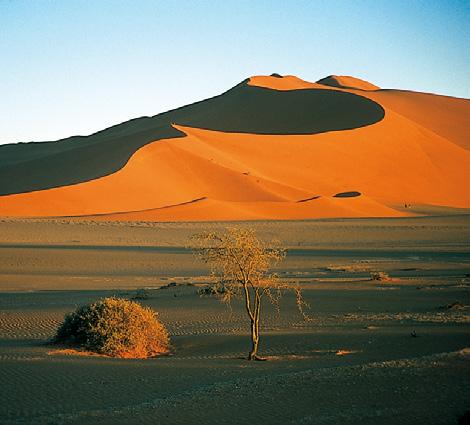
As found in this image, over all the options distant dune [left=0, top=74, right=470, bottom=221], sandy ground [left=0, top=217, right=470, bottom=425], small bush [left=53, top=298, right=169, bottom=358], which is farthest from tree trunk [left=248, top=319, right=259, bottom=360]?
distant dune [left=0, top=74, right=470, bottom=221]

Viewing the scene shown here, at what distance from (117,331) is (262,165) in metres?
63.1

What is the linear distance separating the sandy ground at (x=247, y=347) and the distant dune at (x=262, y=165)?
26.0 metres

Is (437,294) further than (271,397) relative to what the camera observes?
Yes

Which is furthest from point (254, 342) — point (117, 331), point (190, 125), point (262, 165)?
point (190, 125)

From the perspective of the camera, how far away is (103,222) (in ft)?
167

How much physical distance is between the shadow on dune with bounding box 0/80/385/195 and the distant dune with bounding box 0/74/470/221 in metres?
0.22

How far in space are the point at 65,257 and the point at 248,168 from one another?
42.1 meters

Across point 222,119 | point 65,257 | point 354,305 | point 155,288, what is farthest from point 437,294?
point 222,119

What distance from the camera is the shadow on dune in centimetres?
7609

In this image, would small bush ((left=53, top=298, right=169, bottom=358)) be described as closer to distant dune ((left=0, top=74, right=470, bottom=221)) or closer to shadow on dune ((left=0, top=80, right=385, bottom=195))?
distant dune ((left=0, top=74, right=470, bottom=221))

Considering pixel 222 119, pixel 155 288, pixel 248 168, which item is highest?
pixel 222 119

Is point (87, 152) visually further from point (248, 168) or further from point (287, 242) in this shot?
point (287, 242)

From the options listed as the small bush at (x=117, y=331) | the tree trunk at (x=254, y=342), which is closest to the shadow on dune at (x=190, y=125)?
the small bush at (x=117, y=331)

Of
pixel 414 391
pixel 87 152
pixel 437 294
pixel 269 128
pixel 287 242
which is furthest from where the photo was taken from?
pixel 269 128
